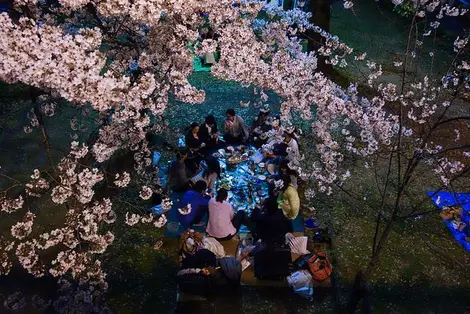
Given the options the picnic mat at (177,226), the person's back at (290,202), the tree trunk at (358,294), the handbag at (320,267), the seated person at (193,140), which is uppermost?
the seated person at (193,140)

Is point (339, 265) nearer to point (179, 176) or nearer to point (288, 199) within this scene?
point (288, 199)

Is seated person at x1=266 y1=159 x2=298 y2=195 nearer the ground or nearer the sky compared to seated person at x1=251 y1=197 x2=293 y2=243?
nearer the sky

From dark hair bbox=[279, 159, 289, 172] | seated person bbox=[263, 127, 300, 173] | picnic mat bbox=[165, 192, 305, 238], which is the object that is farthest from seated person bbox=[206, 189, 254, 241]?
seated person bbox=[263, 127, 300, 173]

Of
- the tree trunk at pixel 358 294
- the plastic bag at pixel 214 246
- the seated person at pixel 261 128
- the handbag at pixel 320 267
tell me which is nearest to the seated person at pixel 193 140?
the seated person at pixel 261 128

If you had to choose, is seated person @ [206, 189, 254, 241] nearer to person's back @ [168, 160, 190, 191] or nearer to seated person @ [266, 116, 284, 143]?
person's back @ [168, 160, 190, 191]

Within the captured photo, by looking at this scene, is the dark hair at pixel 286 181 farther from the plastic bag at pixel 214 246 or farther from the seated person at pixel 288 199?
the plastic bag at pixel 214 246

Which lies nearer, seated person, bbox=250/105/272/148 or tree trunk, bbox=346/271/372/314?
tree trunk, bbox=346/271/372/314

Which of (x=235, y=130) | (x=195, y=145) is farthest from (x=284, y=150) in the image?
(x=195, y=145)
